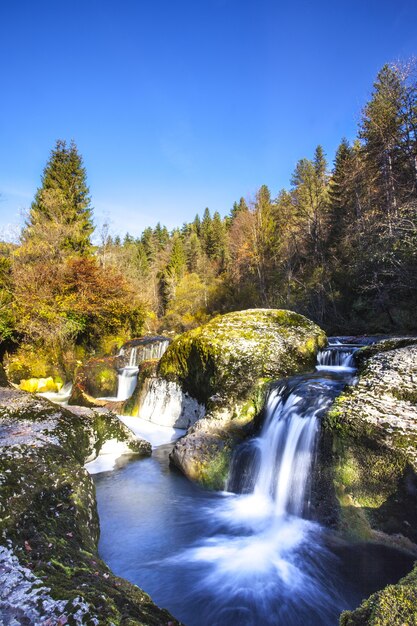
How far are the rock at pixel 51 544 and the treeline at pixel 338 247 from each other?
11670 mm

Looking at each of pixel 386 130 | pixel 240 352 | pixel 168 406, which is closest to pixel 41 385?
pixel 168 406

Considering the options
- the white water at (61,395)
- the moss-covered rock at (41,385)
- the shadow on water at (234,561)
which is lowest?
the shadow on water at (234,561)

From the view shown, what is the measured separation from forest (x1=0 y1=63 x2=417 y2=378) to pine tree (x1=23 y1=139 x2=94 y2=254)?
0.09 m

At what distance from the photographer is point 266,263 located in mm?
30438

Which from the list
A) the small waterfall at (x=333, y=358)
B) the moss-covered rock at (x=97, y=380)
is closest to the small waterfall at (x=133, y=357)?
the moss-covered rock at (x=97, y=380)

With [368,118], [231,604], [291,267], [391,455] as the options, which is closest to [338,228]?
[291,267]

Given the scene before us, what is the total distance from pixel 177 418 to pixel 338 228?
21630 millimetres

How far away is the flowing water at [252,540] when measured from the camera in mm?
3449

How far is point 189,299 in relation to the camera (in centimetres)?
3609

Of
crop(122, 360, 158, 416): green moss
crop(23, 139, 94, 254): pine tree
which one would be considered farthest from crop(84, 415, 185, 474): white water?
crop(23, 139, 94, 254): pine tree

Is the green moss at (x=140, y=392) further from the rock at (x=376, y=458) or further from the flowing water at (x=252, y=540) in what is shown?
the rock at (x=376, y=458)

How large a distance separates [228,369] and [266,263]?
24.0 m

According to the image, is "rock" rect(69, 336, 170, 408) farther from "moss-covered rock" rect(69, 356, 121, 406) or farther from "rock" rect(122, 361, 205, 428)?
"rock" rect(122, 361, 205, 428)

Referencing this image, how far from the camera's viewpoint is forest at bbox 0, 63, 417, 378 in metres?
14.2
